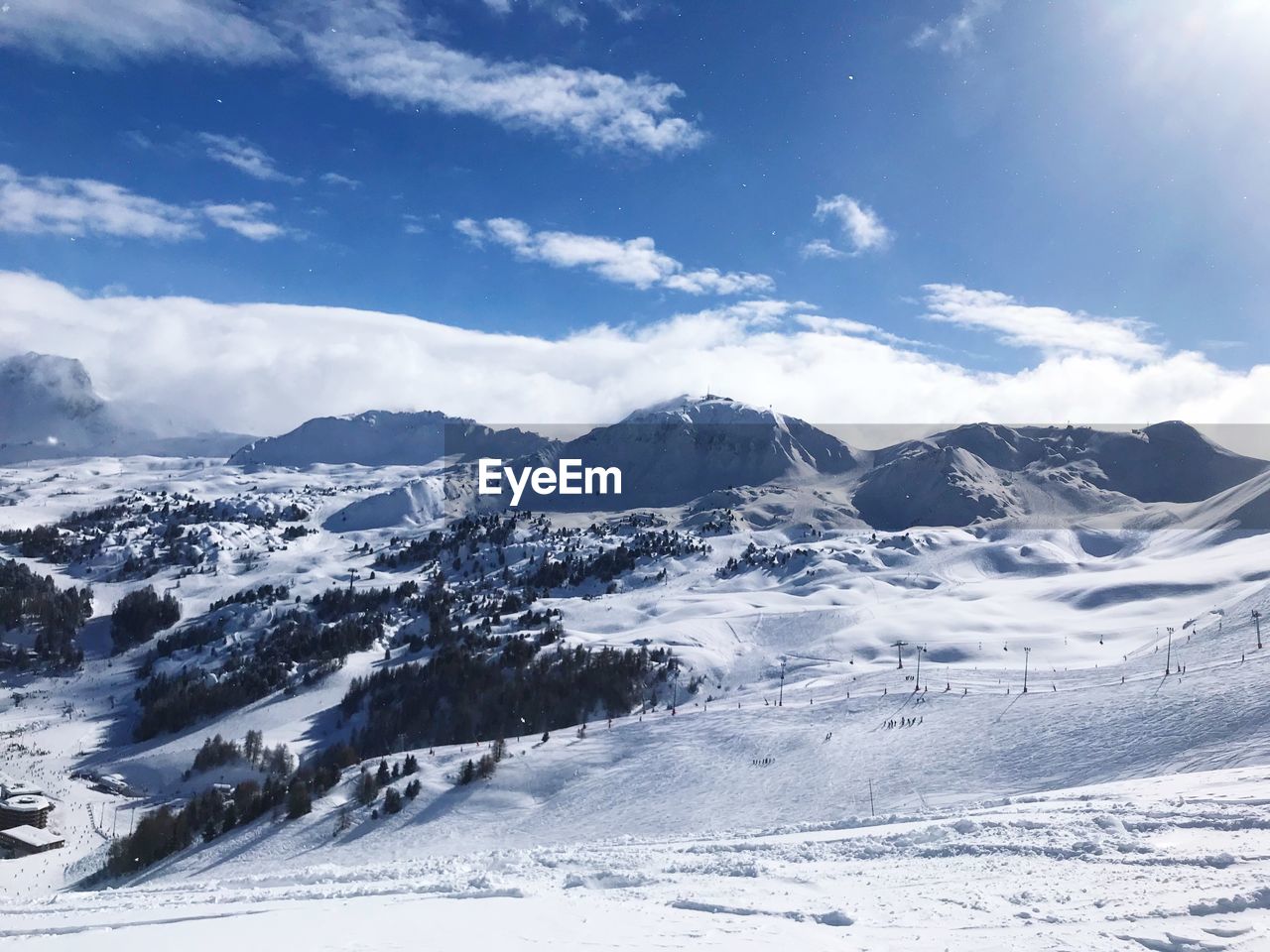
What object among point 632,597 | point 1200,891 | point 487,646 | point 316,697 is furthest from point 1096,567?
point 1200,891

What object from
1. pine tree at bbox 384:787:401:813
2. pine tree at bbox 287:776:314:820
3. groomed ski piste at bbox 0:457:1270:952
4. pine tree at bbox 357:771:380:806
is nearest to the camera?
groomed ski piste at bbox 0:457:1270:952

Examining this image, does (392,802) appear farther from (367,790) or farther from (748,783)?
(748,783)

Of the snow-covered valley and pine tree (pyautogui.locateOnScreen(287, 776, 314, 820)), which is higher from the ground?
the snow-covered valley

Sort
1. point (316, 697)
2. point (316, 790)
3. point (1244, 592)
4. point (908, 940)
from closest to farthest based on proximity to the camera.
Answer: point (908, 940) → point (316, 790) → point (1244, 592) → point (316, 697)

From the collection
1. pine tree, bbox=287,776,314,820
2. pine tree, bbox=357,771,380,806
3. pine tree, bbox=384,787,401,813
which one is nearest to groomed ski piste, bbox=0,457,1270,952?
pine tree, bbox=357,771,380,806

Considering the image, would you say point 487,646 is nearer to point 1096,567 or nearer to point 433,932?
point 433,932

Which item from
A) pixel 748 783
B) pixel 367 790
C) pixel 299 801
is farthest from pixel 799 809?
pixel 299 801

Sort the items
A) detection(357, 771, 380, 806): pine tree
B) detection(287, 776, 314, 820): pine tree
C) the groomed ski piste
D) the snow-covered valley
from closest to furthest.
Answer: the groomed ski piste, the snow-covered valley, detection(287, 776, 314, 820): pine tree, detection(357, 771, 380, 806): pine tree

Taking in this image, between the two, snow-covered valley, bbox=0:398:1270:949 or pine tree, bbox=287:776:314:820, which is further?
pine tree, bbox=287:776:314:820

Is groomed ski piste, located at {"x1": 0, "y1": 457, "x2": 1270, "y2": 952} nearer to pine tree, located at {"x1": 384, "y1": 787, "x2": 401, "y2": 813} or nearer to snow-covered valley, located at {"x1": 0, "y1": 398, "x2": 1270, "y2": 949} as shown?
snow-covered valley, located at {"x1": 0, "y1": 398, "x2": 1270, "y2": 949}
